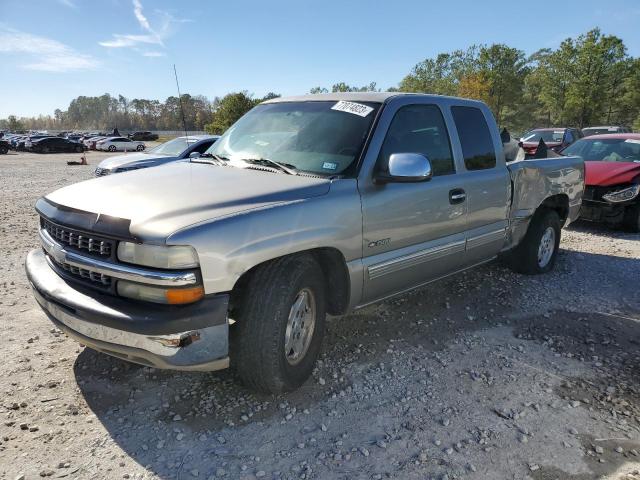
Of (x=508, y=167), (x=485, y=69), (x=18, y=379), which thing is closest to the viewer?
(x=18, y=379)

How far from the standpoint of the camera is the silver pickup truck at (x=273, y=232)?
247cm

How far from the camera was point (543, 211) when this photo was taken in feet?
18.4

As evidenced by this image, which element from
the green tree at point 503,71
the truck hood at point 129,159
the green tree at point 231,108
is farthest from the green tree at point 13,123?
the truck hood at point 129,159

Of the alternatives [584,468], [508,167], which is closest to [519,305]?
[508,167]

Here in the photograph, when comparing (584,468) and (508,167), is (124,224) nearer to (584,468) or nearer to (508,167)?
(584,468)

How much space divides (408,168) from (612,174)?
643 cm

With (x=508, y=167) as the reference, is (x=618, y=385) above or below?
below

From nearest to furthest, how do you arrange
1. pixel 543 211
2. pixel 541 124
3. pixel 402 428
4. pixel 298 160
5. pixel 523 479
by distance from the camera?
pixel 523 479 → pixel 402 428 → pixel 298 160 → pixel 543 211 → pixel 541 124

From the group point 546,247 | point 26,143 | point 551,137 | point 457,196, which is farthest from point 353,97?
point 26,143

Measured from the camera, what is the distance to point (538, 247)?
551 centimetres

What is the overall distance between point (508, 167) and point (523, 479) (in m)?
3.13

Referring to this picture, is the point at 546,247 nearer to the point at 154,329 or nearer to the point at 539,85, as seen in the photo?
the point at 154,329

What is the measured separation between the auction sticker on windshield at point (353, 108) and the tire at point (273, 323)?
1243 mm

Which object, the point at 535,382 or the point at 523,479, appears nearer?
the point at 523,479
